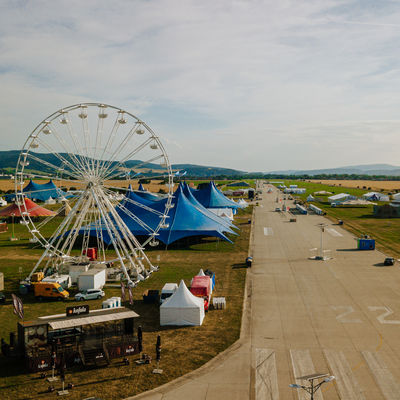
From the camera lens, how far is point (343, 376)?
59.8ft

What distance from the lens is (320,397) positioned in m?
16.6

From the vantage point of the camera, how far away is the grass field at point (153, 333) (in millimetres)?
17734

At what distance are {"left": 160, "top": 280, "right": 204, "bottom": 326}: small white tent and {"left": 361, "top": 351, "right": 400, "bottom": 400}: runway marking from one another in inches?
364

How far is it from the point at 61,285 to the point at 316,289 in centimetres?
1971

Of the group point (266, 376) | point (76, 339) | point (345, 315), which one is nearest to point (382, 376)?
point (266, 376)

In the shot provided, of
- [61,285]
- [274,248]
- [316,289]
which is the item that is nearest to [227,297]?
[316,289]

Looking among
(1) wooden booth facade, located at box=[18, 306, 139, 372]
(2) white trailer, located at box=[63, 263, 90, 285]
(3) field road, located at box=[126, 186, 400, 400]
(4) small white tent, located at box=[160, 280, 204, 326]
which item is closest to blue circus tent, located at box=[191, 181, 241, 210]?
(3) field road, located at box=[126, 186, 400, 400]

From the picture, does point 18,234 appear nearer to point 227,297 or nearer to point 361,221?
point 227,297

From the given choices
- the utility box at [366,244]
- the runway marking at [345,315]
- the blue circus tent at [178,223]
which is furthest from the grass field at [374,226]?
the runway marking at [345,315]

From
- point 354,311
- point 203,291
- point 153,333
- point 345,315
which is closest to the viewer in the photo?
point 153,333

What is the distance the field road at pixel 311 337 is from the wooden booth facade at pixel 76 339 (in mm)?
3926

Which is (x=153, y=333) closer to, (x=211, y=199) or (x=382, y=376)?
(x=382, y=376)

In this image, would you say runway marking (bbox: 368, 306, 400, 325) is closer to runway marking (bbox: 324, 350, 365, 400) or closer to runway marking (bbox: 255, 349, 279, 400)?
runway marking (bbox: 324, 350, 365, 400)

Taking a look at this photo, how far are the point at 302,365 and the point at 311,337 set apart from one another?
369 centimetres
